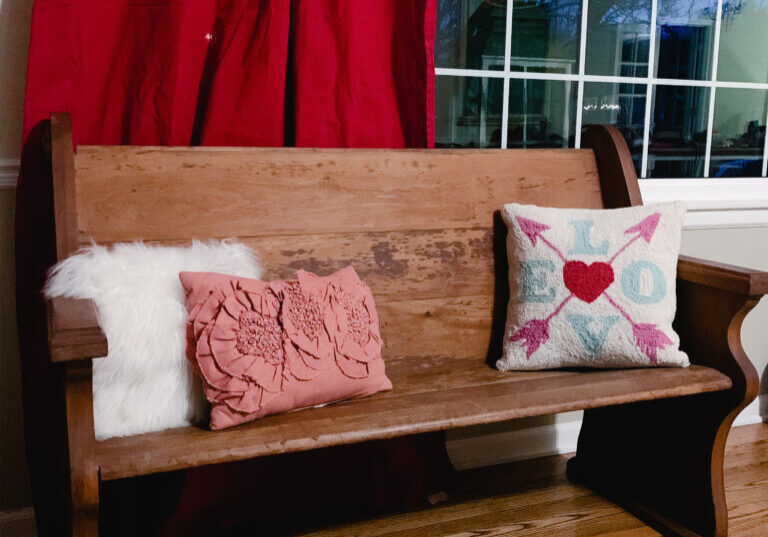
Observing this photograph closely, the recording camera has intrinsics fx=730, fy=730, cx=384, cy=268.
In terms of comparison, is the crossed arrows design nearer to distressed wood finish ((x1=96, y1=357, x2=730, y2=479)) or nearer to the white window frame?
distressed wood finish ((x1=96, y1=357, x2=730, y2=479))

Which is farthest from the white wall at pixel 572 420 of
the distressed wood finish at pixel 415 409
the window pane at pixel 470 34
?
the window pane at pixel 470 34

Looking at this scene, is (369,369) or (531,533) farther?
(531,533)

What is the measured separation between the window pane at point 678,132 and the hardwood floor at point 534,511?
3.09ft

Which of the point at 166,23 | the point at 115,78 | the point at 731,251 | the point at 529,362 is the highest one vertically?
the point at 166,23

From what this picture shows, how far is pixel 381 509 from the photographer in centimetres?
177

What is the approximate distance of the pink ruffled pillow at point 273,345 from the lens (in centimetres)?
122

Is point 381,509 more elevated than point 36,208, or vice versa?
point 36,208

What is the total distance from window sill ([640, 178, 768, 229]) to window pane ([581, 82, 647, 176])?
6.1 inches

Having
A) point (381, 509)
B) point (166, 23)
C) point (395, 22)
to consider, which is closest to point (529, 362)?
point (381, 509)

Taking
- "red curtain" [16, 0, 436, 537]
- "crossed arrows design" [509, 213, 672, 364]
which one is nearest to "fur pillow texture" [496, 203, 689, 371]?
"crossed arrows design" [509, 213, 672, 364]

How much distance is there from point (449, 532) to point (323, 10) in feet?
3.99

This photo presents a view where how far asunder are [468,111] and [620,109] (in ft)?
1.76

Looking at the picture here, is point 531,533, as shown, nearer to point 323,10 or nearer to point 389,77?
point 389,77

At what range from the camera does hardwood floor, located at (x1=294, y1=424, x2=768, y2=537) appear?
1.69 meters
